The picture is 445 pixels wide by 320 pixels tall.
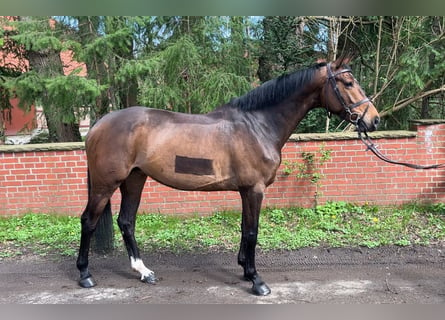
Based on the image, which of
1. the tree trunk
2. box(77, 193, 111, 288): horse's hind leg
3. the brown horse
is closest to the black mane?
the brown horse

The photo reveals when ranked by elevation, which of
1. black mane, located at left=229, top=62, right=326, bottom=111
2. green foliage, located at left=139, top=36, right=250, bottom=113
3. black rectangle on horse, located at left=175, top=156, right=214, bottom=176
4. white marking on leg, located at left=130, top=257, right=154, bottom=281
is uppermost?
green foliage, located at left=139, top=36, right=250, bottom=113

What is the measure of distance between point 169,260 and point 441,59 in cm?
500

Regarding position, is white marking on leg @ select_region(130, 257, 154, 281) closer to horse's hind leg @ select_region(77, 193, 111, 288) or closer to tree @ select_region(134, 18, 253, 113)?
horse's hind leg @ select_region(77, 193, 111, 288)

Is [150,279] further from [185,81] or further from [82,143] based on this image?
[185,81]

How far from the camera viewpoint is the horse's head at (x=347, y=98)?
2.97 m

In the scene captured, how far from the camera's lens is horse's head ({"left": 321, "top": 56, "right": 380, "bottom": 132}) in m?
2.97

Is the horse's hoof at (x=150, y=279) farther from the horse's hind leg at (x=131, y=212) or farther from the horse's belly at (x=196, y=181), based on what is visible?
the horse's belly at (x=196, y=181)

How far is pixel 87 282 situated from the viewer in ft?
11.0

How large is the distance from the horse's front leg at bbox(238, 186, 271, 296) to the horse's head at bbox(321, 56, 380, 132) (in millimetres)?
1001

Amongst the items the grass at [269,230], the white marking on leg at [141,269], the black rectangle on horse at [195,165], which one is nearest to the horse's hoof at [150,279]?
the white marking on leg at [141,269]

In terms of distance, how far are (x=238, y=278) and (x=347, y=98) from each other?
6.59 ft

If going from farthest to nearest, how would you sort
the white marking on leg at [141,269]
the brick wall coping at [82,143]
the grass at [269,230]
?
the brick wall coping at [82,143]
the grass at [269,230]
the white marking on leg at [141,269]

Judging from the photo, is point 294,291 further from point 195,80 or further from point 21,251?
point 195,80

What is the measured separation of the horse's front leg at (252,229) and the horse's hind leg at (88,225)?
4.39 feet
